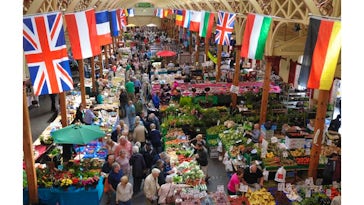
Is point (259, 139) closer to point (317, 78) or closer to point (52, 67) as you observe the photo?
point (317, 78)

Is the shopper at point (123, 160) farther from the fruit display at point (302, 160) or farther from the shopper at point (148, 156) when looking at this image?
the fruit display at point (302, 160)

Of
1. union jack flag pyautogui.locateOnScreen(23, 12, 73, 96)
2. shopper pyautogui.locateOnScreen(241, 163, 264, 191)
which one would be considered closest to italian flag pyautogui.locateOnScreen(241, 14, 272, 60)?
shopper pyautogui.locateOnScreen(241, 163, 264, 191)

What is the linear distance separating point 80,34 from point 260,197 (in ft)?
22.0

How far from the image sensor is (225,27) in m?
15.3

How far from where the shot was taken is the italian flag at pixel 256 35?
423 inches

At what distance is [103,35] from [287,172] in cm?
794

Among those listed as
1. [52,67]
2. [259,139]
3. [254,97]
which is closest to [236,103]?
[254,97]

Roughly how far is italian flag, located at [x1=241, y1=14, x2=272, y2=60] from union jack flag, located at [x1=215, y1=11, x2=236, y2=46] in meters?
3.45

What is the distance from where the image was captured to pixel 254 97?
1642cm

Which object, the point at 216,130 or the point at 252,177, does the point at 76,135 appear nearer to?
the point at 252,177

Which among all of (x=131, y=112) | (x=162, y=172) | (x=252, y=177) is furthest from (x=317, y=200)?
(x=131, y=112)

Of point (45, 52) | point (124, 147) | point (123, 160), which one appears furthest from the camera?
point (124, 147)

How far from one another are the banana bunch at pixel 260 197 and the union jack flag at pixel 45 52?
521 centimetres

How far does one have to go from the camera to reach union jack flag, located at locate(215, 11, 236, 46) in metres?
14.9
